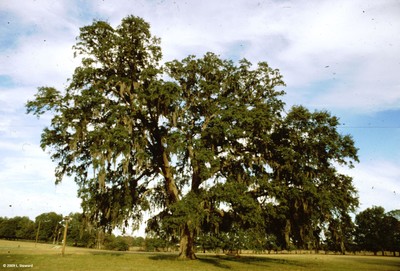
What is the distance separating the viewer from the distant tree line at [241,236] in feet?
63.6

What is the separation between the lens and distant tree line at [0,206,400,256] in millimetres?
19375

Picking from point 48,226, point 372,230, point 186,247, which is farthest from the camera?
point 48,226

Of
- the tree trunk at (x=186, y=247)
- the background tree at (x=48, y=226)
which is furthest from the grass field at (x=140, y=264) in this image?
the background tree at (x=48, y=226)

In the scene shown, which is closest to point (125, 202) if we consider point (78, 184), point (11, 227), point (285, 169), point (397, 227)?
point (78, 184)

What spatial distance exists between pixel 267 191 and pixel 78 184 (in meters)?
13.8

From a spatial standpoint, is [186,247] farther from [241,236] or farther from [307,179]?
[307,179]

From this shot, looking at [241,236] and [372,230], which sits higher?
[241,236]

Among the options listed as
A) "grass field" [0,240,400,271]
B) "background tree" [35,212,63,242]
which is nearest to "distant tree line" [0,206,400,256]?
"background tree" [35,212,63,242]

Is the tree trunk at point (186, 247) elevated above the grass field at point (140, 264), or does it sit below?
above

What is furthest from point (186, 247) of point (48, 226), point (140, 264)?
point (48, 226)

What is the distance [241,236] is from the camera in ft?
62.1

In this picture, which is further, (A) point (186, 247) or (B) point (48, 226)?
(B) point (48, 226)

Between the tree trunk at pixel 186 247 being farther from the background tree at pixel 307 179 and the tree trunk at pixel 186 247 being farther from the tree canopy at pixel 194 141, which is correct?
the background tree at pixel 307 179

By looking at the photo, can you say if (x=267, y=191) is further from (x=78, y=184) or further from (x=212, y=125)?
(x=78, y=184)
